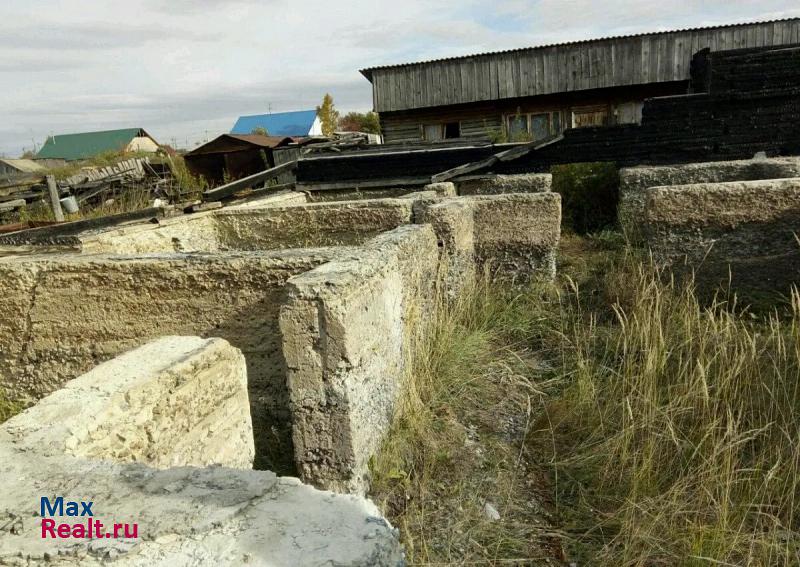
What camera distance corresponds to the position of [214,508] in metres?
1.39

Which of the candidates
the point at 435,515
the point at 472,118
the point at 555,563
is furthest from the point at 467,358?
the point at 472,118

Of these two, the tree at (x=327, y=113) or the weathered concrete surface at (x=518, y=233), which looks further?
the tree at (x=327, y=113)

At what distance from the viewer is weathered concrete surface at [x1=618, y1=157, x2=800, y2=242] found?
586 cm

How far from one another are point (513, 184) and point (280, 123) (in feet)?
142

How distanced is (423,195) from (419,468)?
3.30 metres

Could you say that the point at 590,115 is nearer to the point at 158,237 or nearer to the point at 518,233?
the point at 518,233

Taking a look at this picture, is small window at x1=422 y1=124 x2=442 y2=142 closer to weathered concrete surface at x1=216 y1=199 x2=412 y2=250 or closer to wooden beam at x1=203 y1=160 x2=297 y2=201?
wooden beam at x1=203 y1=160 x2=297 y2=201

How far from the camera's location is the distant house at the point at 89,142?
159 feet

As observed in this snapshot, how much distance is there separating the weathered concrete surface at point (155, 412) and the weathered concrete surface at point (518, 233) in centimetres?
324

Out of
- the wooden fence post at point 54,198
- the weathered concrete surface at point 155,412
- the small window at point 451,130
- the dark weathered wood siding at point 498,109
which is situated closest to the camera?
the weathered concrete surface at point 155,412

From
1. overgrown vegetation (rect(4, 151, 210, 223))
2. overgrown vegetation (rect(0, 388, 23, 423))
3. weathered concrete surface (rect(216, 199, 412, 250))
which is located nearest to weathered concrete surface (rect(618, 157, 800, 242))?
weathered concrete surface (rect(216, 199, 412, 250))

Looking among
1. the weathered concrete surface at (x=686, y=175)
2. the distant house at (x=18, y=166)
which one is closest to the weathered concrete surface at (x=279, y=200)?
the weathered concrete surface at (x=686, y=175)

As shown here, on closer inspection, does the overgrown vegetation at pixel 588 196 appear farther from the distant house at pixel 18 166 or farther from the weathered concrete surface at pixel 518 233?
the distant house at pixel 18 166

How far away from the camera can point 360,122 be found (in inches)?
1977
